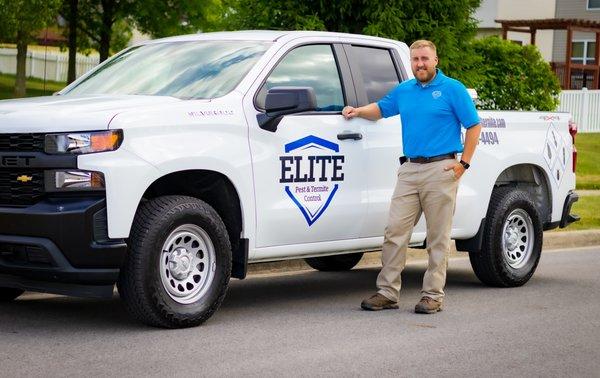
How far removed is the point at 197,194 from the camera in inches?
330

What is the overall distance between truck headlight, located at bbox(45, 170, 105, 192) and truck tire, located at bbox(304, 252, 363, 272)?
411 centimetres

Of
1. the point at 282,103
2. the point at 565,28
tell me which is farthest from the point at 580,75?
the point at 282,103

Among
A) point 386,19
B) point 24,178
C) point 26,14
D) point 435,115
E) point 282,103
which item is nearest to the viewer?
point 24,178

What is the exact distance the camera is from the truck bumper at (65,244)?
741 cm

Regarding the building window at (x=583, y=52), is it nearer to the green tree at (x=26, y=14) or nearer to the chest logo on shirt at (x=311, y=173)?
the green tree at (x=26, y=14)

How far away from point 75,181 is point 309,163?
1.88 meters

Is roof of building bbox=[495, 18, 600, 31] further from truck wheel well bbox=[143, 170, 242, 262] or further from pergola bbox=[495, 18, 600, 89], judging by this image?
truck wheel well bbox=[143, 170, 242, 262]

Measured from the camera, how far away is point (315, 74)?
29.9 ft

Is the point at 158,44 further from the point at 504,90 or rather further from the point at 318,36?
the point at 504,90

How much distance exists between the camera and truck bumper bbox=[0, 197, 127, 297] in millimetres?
7406

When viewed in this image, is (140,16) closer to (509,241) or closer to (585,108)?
(585,108)

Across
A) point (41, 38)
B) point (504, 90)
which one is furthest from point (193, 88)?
point (41, 38)

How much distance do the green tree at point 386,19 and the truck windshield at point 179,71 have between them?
6.89 m

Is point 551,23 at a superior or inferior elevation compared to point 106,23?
superior
